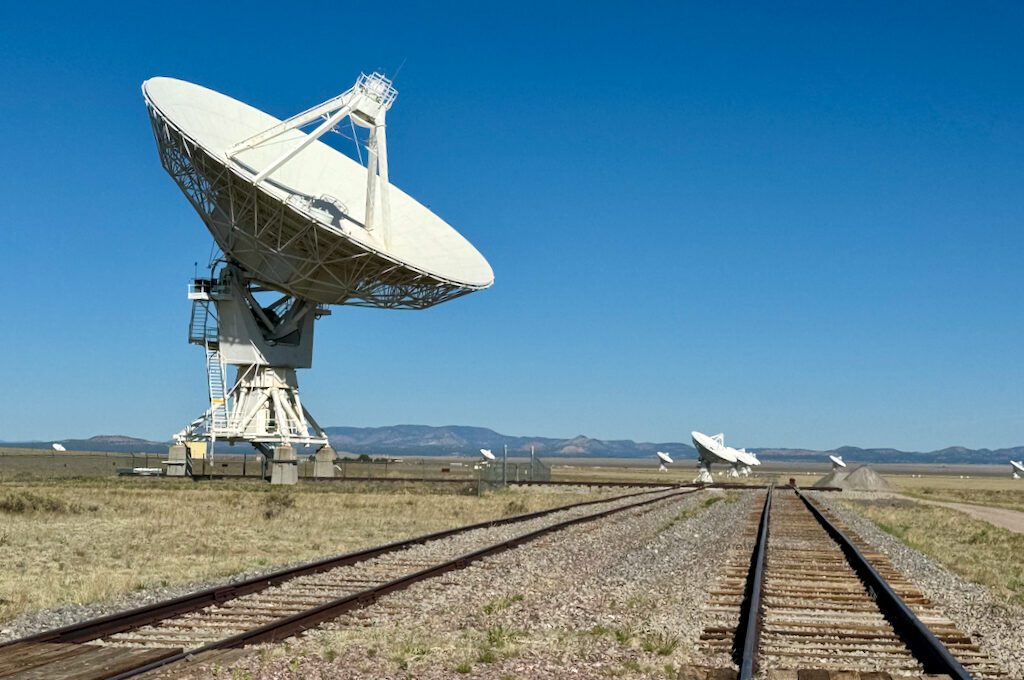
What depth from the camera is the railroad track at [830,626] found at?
24.0ft

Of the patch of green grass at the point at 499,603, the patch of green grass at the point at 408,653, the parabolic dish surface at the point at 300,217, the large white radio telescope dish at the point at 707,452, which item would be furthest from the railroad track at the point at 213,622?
the large white radio telescope dish at the point at 707,452

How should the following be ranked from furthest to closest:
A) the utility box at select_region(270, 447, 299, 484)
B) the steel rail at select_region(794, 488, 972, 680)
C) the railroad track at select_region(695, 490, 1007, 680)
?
the utility box at select_region(270, 447, 299, 484), the railroad track at select_region(695, 490, 1007, 680), the steel rail at select_region(794, 488, 972, 680)

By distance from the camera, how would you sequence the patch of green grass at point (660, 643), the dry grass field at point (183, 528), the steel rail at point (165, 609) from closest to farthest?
the patch of green grass at point (660, 643) < the steel rail at point (165, 609) < the dry grass field at point (183, 528)

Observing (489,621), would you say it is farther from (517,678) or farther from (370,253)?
(370,253)

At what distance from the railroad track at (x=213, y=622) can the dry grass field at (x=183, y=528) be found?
1673 mm

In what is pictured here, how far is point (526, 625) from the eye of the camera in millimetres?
9102

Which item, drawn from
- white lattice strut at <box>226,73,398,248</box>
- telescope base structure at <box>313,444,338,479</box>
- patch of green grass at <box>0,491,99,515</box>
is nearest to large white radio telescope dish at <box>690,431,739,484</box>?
telescope base structure at <box>313,444,338,479</box>

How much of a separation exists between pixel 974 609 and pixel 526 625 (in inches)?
193

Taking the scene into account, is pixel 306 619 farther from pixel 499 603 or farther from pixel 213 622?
pixel 499 603

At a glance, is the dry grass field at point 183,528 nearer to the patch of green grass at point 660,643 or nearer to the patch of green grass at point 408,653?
the patch of green grass at point 408,653

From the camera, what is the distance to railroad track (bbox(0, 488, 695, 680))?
7.14 m

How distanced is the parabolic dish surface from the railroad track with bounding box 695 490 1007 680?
2235 cm

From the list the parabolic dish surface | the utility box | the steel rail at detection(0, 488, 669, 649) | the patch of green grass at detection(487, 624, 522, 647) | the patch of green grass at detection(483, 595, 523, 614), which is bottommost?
the patch of green grass at detection(487, 624, 522, 647)

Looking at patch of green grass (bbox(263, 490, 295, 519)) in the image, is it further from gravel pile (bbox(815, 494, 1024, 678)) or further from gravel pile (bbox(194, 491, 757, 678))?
gravel pile (bbox(815, 494, 1024, 678))
